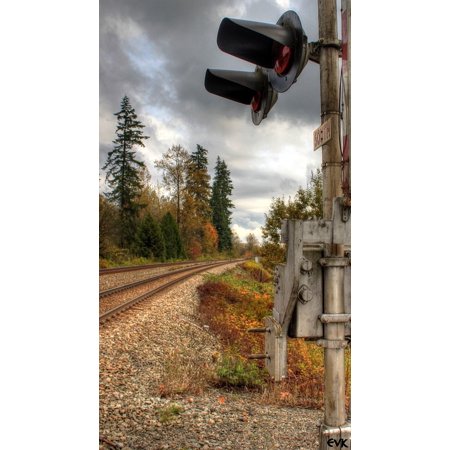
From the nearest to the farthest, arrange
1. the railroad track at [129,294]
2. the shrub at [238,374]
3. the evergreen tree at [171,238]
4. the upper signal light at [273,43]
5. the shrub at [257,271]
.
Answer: the upper signal light at [273,43] < the evergreen tree at [171,238] < the shrub at [238,374] < the railroad track at [129,294] < the shrub at [257,271]

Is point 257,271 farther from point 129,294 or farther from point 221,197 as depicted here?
point 221,197

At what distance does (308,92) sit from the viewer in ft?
4.67

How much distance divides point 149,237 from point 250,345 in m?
1.83

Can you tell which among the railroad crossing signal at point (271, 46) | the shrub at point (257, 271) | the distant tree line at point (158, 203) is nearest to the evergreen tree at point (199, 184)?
the distant tree line at point (158, 203)

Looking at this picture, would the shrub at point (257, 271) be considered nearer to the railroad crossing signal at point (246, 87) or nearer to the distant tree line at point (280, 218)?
the distant tree line at point (280, 218)

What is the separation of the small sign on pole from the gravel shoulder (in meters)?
1.48

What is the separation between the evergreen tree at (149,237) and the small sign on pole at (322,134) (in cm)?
107

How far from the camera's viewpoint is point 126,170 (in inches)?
65.7

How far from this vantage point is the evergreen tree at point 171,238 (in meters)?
2.14

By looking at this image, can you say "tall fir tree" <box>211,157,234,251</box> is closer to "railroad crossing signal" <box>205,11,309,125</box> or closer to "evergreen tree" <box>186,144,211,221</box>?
"evergreen tree" <box>186,144,211,221</box>

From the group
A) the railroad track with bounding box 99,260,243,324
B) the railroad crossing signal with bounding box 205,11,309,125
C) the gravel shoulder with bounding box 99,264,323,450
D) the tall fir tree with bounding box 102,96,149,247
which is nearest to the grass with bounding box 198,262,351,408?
the gravel shoulder with bounding box 99,264,323,450

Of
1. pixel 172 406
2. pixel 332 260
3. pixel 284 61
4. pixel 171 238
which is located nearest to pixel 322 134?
pixel 284 61
